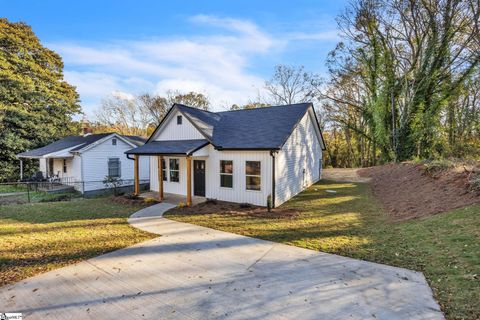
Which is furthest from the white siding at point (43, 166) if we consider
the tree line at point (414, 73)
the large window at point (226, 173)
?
the tree line at point (414, 73)

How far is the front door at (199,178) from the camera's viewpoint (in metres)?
12.7

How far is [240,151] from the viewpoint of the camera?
446 inches

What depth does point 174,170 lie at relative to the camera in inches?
548

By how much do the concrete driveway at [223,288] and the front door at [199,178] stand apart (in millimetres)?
6677

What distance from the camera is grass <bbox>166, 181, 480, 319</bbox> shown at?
13.6 ft

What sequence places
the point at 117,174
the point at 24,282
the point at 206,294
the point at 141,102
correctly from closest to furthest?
the point at 206,294
the point at 24,282
the point at 117,174
the point at 141,102

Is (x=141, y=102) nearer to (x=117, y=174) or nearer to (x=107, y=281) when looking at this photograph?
(x=117, y=174)

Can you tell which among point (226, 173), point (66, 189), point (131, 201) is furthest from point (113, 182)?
point (226, 173)

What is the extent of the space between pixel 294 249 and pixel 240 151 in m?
5.97

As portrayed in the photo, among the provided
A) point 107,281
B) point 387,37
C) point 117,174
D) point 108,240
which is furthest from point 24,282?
point 387,37

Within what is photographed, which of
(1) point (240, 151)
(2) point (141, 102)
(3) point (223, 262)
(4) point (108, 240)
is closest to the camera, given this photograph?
(3) point (223, 262)

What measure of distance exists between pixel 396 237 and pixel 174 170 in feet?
35.8

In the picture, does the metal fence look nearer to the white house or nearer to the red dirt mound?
the white house

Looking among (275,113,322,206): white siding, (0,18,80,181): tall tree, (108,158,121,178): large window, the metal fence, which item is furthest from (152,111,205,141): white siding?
(0,18,80,181): tall tree
